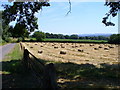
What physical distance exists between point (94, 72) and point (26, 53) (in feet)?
12.5

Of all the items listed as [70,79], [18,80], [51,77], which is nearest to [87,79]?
[70,79]

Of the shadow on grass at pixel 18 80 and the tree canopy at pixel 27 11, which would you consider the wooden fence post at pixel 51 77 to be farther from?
the tree canopy at pixel 27 11

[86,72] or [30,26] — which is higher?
[30,26]

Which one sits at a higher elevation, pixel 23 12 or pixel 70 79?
pixel 23 12

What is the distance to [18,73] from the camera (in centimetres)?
1086

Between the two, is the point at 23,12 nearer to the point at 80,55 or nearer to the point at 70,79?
the point at 70,79

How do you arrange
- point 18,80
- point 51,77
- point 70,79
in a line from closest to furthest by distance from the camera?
point 51,77 < point 18,80 < point 70,79

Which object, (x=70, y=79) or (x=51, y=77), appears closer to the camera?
(x=51, y=77)

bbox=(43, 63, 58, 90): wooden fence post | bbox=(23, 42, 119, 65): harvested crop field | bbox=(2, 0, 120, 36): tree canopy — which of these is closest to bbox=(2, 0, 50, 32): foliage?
bbox=(2, 0, 120, 36): tree canopy

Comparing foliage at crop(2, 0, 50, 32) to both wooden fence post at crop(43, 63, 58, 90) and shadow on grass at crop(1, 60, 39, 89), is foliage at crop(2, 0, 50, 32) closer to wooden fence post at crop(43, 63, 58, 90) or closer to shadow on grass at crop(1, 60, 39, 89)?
shadow on grass at crop(1, 60, 39, 89)

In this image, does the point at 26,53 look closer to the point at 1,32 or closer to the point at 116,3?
the point at 116,3

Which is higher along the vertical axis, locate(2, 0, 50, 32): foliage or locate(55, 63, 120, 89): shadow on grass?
locate(2, 0, 50, 32): foliage

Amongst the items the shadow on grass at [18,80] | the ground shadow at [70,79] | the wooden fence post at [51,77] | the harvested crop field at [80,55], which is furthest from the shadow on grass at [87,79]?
the harvested crop field at [80,55]

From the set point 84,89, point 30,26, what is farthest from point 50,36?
point 84,89
